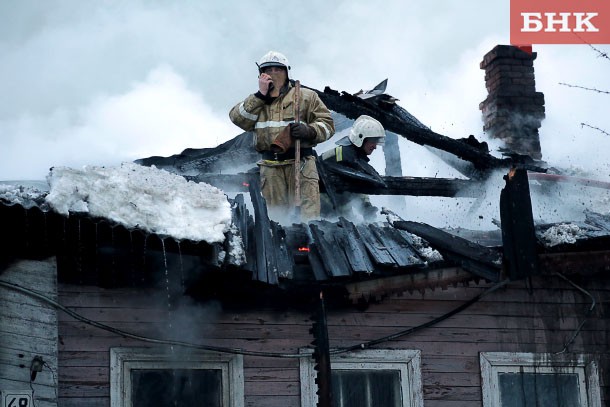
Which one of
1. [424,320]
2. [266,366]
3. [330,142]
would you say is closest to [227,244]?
[266,366]

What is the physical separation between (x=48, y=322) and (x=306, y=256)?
7.48ft

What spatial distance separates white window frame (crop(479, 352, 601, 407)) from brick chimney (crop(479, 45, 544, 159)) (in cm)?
762

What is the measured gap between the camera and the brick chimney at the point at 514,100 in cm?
1772

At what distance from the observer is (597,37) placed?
757 inches

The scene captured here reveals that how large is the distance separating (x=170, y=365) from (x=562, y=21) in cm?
1236

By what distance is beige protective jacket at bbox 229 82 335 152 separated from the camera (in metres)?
11.7

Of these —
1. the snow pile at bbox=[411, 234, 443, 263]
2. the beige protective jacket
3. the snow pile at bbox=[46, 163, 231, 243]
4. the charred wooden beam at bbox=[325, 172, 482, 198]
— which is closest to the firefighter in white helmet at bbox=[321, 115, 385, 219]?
the charred wooden beam at bbox=[325, 172, 482, 198]

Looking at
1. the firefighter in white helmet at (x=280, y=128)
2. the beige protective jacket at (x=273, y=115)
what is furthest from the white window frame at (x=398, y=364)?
the beige protective jacket at (x=273, y=115)

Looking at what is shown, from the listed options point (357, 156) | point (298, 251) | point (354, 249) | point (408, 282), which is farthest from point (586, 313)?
point (357, 156)

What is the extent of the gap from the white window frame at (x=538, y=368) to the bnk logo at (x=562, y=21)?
357 inches

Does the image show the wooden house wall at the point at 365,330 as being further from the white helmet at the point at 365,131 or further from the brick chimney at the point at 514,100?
the brick chimney at the point at 514,100

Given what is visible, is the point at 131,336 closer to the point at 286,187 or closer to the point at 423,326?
the point at 423,326

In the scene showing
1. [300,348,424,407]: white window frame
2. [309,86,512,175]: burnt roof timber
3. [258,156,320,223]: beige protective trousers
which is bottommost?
[300,348,424,407]: white window frame

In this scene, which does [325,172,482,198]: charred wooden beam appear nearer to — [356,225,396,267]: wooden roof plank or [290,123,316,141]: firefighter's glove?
[290,123,316,141]: firefighter's glove
